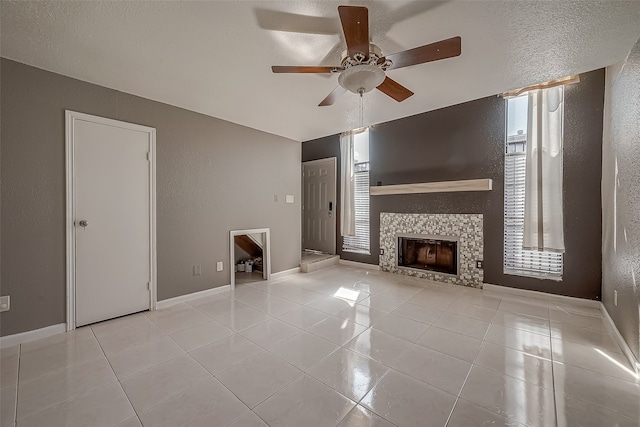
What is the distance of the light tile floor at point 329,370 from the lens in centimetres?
142

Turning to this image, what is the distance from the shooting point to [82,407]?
1.48 meters

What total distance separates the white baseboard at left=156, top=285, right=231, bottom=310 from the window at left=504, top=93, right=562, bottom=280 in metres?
4.04

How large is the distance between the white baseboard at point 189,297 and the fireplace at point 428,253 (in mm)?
3007

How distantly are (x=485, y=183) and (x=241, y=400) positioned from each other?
3679 mm

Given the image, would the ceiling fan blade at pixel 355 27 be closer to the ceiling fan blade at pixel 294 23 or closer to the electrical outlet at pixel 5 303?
the ceiling fan blade at pixel 294 23

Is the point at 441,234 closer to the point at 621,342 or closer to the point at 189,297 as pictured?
the point at 621,342

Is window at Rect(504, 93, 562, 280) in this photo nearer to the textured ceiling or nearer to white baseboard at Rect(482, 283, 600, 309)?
white baseboard at Rect(482, 283, 600, 309)

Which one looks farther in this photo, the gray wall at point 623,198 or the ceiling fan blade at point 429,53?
the gray wall at point 623,198

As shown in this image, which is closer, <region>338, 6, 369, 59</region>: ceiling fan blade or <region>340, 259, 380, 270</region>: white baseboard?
<region>338, 6, 369, 59</region>: ceiling fan blade

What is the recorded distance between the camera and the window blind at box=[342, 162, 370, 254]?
4957 millimetres

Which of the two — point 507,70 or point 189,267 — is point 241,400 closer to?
point 189,267

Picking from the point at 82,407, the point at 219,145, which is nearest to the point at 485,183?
the point at 219,145

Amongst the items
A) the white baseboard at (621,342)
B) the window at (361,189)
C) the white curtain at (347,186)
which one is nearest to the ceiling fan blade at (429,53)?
the white baseboard at (621,342)

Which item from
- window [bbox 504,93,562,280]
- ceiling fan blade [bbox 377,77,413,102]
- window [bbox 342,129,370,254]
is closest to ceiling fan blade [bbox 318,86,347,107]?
ceiling fan blade [bbox 377,77,413,102]
